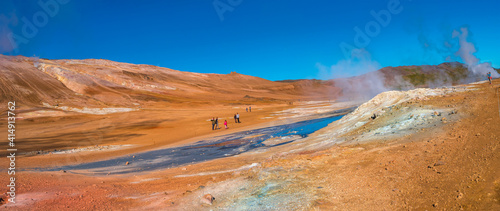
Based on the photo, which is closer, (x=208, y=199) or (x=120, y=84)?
(x=208, y=199)

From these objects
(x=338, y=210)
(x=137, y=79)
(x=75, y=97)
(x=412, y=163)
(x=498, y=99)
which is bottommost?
(x=338, y=210)

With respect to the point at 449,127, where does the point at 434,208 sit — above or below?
below

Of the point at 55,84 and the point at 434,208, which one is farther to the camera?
the point at 55,84

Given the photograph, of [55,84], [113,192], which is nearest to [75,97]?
[55,84]

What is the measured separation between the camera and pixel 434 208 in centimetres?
531

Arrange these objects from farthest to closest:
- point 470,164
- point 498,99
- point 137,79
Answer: point 137,79 → point 498,99 → point 470,164

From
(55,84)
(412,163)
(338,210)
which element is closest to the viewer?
(338,210)

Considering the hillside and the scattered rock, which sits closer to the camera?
the scattered rock

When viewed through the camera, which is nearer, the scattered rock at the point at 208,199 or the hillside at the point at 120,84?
the scattered rock at the point at 208,199

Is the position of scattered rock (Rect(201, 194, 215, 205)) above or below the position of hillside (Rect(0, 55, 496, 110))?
below

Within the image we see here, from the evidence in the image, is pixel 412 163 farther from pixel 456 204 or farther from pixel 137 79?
pixel 137 79

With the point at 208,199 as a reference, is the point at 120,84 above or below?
above

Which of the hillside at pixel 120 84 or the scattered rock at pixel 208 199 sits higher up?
the hillside at pixel 120 84

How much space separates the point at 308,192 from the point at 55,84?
79283 millimetres
